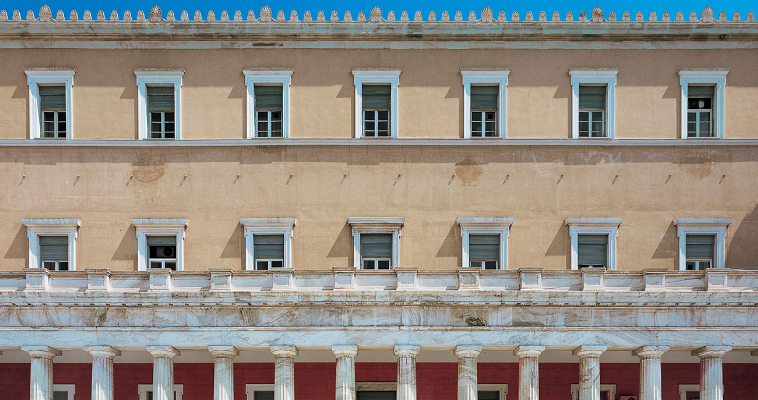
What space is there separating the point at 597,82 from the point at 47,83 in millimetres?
16921

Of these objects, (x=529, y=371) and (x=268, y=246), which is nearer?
(x=529, y=371)

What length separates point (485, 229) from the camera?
60.3ft

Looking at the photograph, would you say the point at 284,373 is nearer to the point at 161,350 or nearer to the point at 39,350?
the point at 161,350

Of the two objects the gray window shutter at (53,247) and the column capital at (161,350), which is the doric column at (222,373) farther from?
the gray window shutter at (53,247)

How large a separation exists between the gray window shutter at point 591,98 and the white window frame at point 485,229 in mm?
4350

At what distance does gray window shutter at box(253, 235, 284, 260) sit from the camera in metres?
18.5

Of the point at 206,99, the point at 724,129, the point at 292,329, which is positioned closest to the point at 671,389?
the point at 724,129

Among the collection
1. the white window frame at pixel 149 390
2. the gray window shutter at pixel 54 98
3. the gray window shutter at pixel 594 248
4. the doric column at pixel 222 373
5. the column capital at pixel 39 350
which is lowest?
the white window frame at pixel 149 390

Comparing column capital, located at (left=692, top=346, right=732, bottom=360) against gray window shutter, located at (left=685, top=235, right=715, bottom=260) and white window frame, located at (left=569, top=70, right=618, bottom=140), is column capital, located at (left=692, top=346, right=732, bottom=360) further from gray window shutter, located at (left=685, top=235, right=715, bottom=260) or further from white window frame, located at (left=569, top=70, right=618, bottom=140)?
white window frame, located at (left=569, top=70, right=618, bottom=140)

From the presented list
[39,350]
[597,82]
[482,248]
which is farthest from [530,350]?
[39,350]

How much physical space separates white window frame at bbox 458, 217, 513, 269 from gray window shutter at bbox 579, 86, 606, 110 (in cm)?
435

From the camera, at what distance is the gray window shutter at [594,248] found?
18.5m

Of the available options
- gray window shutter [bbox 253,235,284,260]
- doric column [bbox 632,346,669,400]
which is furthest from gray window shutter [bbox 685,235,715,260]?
gray window shutter [bbox 253,235,284,260]

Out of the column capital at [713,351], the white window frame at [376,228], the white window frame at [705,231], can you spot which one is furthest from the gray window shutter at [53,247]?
the white window frame at [705,231]
